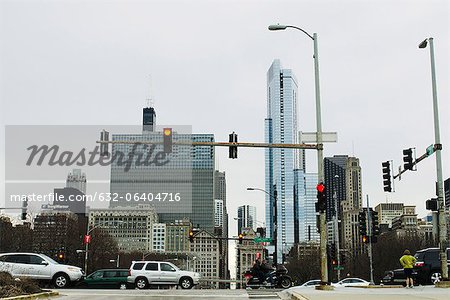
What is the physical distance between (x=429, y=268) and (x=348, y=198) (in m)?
113

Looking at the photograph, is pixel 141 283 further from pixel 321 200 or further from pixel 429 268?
pixel 429 268

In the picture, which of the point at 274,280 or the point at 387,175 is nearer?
the point at 274,280

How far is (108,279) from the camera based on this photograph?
2998 centimetres

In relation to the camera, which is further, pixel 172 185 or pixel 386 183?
pixel 172 185

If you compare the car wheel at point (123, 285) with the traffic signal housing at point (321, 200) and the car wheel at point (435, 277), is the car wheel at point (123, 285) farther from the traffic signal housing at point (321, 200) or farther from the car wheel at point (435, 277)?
the car wheel at point (435, 277)

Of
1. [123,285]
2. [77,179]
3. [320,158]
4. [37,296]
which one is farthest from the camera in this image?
[77,179]

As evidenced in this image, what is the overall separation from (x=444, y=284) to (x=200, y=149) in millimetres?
122990

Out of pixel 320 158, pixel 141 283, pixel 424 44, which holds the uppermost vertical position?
pixel 424 44

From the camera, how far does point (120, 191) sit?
17062 cm

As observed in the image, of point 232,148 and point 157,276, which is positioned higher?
point 232,148

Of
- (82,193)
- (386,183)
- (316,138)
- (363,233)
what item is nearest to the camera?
(316,138)

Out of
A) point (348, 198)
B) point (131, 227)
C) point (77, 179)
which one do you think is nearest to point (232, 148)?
point (77, 179)

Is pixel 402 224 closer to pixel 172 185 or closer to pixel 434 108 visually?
pixel 172 185

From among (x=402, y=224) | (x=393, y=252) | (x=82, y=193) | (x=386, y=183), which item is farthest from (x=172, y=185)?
(x=386, y=183)
